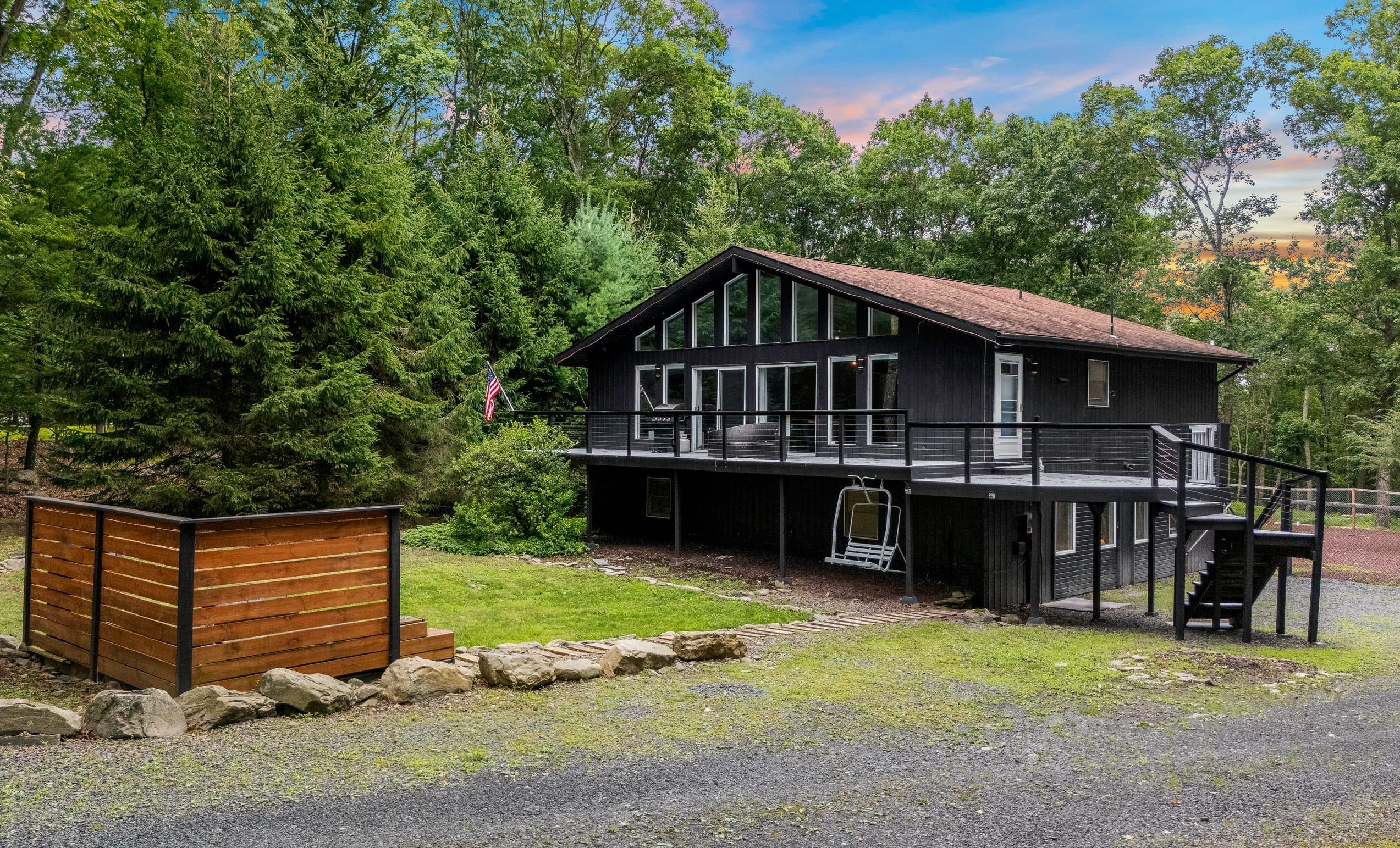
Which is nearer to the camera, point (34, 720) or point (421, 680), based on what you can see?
point (34, 720)

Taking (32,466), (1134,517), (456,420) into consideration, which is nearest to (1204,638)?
(1134,517)

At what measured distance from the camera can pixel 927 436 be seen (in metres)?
15.3

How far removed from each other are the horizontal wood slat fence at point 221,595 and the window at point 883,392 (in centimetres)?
951

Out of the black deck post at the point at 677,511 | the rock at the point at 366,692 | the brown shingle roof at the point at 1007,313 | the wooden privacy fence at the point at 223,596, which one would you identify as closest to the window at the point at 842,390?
the brown shingle roof at the point at 1007,313

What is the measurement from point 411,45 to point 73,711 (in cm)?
2450

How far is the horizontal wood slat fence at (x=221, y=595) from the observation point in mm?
6684

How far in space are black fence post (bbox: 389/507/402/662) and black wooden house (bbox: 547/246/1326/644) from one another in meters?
7.91

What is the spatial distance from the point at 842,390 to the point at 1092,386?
4.75 m

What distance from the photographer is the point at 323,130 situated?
1870cm

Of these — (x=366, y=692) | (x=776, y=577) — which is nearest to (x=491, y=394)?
(x=776, y=577)

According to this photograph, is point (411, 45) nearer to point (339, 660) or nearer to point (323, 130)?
point (323, 130)

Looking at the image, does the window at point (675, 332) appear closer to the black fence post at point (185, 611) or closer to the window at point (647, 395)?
the window at point (647, 395)

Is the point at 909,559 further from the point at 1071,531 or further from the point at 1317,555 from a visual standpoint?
the point at 1317,555

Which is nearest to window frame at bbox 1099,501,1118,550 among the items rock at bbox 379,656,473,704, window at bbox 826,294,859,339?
window at bbox 826,294,859,339
